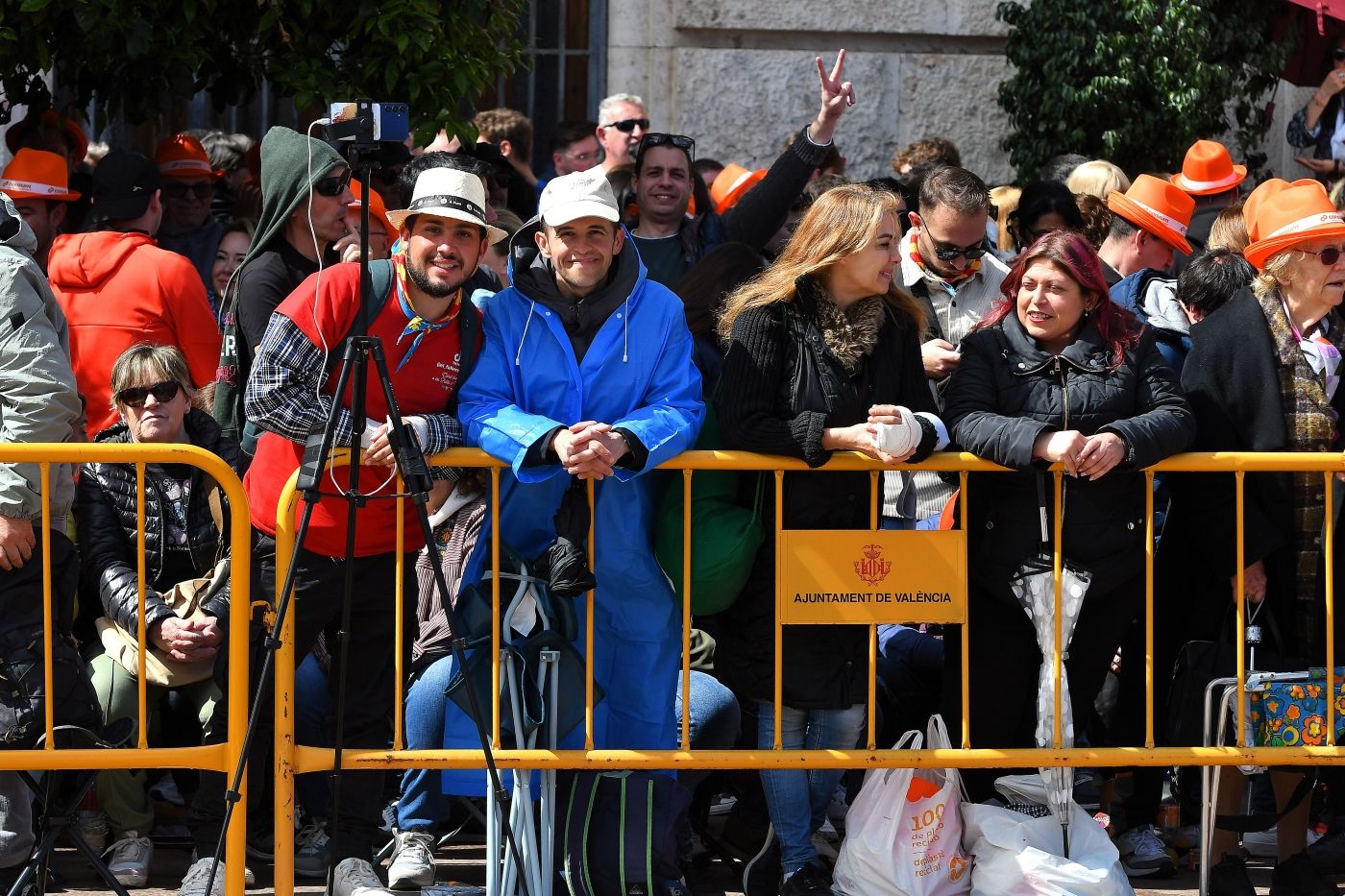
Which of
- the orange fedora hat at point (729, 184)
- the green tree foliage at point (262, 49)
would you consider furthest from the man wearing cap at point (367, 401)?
the orange fedora hat at point (729, 184)

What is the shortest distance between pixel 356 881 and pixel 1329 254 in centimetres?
343

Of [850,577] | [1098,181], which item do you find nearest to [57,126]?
[1098,181]

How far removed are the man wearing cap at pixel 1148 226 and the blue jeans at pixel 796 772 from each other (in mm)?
2242

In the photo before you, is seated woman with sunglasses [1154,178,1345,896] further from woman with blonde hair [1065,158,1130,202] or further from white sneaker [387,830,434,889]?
white sneaker [387,830,434,889]

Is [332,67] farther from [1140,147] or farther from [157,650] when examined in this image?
[1140,147]

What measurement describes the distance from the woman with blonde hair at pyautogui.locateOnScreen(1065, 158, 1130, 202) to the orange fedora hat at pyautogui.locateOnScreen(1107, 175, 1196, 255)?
0.65 metres

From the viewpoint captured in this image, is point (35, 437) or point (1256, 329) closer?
point (35, 437)

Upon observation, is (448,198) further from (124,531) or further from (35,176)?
(35,176)

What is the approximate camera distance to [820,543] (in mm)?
5148

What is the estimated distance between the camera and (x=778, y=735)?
520 centimetres

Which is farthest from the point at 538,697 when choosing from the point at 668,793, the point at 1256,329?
the point at 1256,329

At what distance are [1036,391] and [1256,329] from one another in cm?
79

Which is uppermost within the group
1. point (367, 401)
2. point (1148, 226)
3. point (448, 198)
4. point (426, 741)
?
point (1148, 226)

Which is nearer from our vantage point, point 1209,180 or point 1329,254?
point 1329,254
